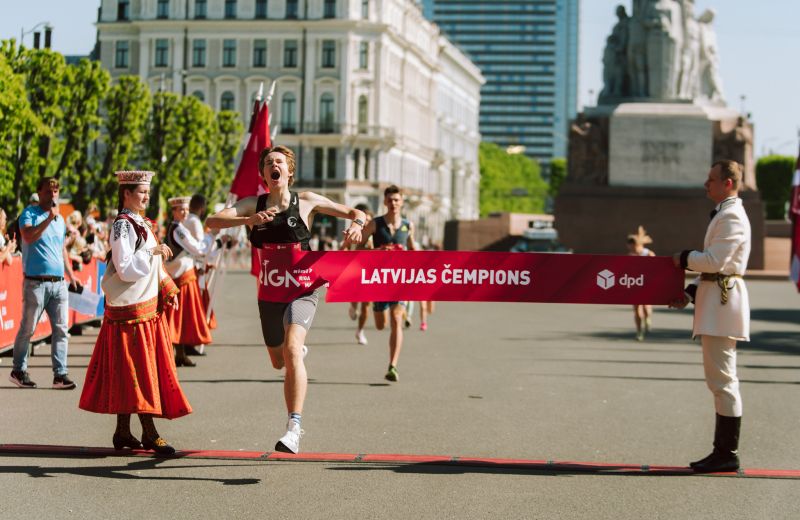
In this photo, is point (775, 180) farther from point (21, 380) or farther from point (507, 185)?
point (21, 380)

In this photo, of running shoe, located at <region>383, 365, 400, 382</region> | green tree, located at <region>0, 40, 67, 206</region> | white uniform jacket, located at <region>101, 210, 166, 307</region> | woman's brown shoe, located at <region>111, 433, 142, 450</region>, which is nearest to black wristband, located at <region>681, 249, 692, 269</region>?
white uniform jacket, located at <region>101, 210, 166, 307</region>

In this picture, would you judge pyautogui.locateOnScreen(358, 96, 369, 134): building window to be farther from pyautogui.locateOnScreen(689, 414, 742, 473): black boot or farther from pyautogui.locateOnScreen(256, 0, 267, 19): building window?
pyautogui.locateOnScreen(689, 414, 742, 473): black boot

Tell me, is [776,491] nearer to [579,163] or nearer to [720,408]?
[720,408]

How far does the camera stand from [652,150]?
151ft

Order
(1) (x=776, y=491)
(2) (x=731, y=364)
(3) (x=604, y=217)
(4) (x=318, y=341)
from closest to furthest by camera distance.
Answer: (1) (x=776, y=491), (2) (x=731, y=364), (4) (x=318, y=341), (3) (x=604, y=217)

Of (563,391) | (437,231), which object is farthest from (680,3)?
(437,231)

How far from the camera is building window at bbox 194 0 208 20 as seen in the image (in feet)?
326

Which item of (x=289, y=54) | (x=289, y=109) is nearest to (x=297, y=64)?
(x=289, y=54)

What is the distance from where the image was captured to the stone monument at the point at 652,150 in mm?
45812

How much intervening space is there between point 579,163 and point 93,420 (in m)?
37.0

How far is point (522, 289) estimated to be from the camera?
9.45 meters

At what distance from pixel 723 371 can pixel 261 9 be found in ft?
305

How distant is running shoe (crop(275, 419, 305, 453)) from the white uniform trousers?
8.44ft

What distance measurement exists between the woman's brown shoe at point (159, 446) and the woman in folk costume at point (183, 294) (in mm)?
5634
